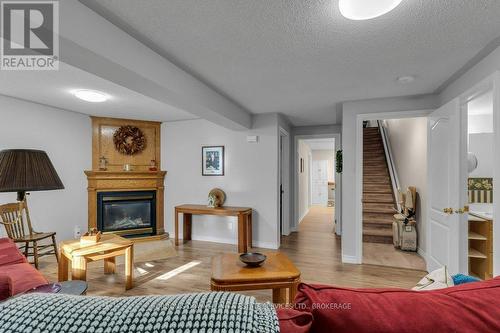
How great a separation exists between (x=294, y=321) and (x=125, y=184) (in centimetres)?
467

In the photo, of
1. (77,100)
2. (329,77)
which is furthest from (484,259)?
(77,100)

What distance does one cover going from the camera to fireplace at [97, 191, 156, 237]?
442cm

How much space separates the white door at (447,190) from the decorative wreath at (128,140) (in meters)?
4.74

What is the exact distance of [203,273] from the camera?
3016mm

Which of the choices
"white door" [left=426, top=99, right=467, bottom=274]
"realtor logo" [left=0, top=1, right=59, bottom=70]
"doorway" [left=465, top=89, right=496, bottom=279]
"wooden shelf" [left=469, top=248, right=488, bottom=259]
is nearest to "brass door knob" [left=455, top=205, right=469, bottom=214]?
"white door" [left=426, top=99, right=467, bottom=274]

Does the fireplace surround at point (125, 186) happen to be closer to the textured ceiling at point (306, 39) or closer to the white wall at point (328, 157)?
the textured ceiling at point (306, 39)

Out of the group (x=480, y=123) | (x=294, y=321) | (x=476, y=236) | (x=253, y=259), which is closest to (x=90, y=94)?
(x=253, y=259)

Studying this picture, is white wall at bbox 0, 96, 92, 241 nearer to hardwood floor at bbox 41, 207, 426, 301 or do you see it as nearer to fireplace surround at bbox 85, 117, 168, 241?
fireplace surround at bbox 85, 117, 168, 241

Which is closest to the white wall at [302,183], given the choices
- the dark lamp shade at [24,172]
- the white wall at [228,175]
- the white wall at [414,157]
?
the white wall at [228,175]

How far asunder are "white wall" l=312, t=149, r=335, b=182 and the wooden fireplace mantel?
718 cm

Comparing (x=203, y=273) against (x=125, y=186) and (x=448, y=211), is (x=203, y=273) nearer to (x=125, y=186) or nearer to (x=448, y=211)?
(x=125, y=186)

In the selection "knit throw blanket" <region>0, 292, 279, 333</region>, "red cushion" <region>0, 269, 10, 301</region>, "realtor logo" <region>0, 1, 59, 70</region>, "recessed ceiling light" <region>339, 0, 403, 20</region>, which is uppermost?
"recessed ceiling light" <region>339, 0, 403, 20</region>

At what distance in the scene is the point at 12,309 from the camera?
565mm

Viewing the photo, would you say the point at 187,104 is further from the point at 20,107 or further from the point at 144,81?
the point at 20,107
